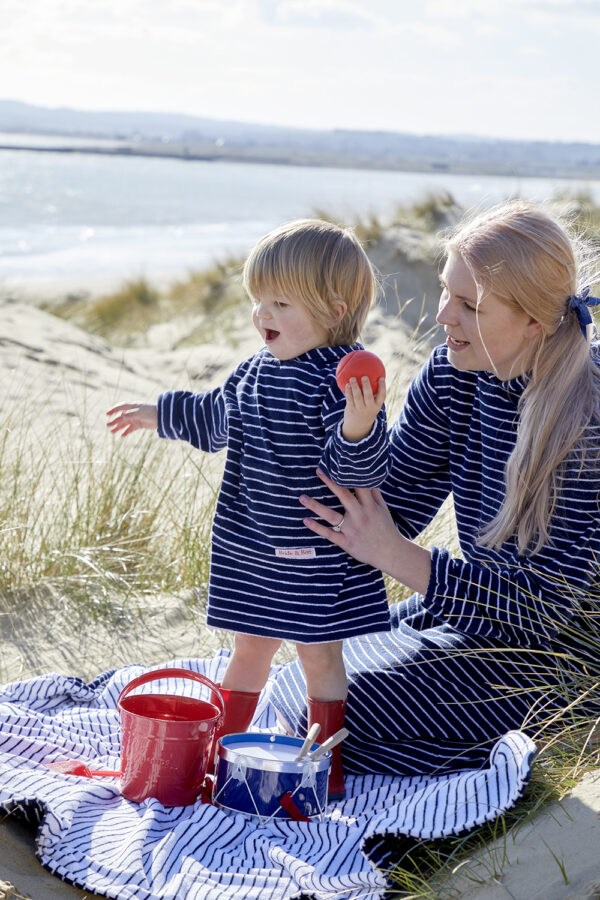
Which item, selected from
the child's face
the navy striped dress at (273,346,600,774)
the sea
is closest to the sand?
the navy striped dress at (273,346,600,774)

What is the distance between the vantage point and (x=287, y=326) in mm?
2559

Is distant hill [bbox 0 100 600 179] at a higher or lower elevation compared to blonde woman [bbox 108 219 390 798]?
higher

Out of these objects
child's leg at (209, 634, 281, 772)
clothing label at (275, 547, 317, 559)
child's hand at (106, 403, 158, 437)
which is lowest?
child's leg at (209, 634, 281, 772)

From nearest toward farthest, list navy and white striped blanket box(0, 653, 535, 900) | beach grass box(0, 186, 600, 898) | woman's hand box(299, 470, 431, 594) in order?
navy and white striped blanket box(0, 653, 535, 900)
woman's hand box(299, 470, 431, 594)
beach grass box(0, 186, 600, 898)

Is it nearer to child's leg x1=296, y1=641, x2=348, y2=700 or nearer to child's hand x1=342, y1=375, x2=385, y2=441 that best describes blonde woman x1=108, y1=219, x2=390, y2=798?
child's leg x1=296, y1=641, x2=348, y2=700

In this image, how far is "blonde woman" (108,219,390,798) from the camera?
2.52 m

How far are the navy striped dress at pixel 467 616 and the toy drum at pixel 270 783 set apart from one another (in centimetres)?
29

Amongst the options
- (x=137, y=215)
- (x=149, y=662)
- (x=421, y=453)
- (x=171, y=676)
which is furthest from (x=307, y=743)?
(x=137, y=215)

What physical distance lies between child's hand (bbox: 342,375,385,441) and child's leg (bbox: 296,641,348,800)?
589 mm

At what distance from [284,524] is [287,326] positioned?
1.60 feet

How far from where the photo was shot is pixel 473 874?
1.95 meters

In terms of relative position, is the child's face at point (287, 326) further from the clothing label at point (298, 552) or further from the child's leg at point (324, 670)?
the child's leg at point (324, 670)

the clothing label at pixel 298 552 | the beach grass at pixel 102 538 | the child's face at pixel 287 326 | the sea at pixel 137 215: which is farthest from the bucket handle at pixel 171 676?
the sea at pixel 137 215

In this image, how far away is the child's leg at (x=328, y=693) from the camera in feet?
8.45
